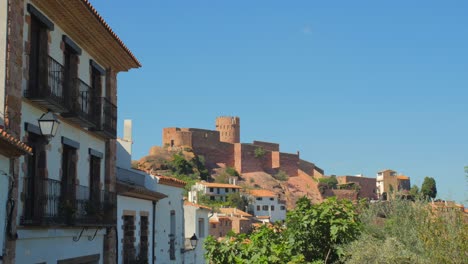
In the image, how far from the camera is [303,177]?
13612cm

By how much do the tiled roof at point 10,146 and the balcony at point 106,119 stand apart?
4.98 m

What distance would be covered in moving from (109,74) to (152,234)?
6071 millimetres

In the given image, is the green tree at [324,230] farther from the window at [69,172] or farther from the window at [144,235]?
the window at [144,235]

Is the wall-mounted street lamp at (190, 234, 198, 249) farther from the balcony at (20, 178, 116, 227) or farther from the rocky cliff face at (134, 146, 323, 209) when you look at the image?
the rocky cliff face at (134, 146, 323, 209)

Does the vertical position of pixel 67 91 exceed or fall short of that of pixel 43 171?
it exceeds it

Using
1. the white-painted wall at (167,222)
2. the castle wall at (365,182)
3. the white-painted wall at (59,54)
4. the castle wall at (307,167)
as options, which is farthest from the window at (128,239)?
the castle wall at (307,167)

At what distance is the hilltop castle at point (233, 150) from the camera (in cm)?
12006

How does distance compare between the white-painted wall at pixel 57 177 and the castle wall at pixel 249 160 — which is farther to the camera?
the castle wall at pixel 249 160

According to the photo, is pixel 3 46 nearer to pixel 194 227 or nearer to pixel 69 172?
pixel 69 172

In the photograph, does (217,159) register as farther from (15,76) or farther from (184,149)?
(15,76)

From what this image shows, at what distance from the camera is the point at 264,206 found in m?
102

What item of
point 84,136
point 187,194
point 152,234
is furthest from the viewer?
point 187,194

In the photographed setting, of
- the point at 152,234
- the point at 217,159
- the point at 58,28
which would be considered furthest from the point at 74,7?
the point at 217,159

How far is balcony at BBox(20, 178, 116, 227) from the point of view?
35.7ft
